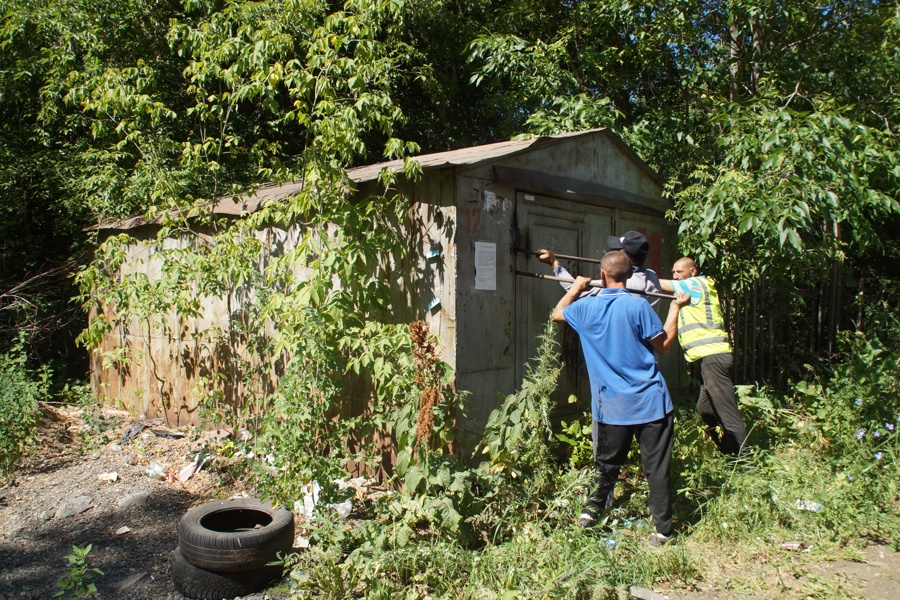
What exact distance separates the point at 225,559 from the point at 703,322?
161 inches

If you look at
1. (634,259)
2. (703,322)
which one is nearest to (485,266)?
(634,259)

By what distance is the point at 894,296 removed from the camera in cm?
850

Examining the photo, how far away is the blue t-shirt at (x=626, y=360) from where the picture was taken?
4059mm

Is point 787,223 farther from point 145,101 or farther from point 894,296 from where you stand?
point 145,101

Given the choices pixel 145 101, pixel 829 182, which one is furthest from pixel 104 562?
pixel 829 182

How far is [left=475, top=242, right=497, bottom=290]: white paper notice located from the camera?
4.93 metres

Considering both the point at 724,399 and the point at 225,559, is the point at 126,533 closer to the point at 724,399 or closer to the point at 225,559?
the point at 225,559

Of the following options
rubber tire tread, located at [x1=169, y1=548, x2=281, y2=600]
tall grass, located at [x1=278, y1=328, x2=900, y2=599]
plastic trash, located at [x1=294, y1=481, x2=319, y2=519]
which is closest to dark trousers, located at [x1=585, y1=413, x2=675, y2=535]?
tall grass, located at [x1=278, y1=328, x2=900, y2=599]

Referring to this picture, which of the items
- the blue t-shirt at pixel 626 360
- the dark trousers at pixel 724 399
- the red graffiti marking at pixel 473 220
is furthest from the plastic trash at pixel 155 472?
the dark trousers at pixel 724 399

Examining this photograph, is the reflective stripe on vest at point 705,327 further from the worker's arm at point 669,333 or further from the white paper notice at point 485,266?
the white paper notice at point 485,266

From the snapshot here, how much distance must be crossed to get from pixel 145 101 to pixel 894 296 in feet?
31.1

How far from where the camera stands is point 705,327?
555cm

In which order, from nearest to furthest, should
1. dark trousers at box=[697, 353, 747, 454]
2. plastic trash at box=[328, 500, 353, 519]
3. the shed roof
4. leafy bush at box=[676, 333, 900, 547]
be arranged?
leafy bush at box=[676, 333, 900, 547]
plastic trash at box=[328, 500, 353, 519]
the shed roof
dark trousers at box=[697, 353, 747, 454]

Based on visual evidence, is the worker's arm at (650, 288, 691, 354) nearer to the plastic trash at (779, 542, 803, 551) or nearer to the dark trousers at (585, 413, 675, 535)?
the dark trousers at (585, 413, 675, 535)
